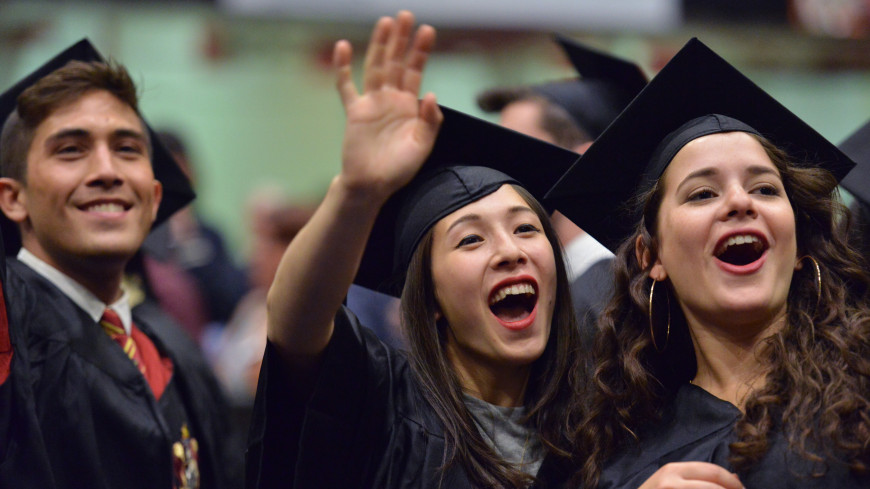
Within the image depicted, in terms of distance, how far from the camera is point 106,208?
3623 millimetres

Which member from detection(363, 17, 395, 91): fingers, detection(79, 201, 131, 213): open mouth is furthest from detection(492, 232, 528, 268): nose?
detection(79, 201, 131, 213): open mouth

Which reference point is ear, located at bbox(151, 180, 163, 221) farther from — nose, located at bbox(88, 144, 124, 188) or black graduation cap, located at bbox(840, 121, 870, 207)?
black graduation cap, located at bbox(840, 121, 870, 207)

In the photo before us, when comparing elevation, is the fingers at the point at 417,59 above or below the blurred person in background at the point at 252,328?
above

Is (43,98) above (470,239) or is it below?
above

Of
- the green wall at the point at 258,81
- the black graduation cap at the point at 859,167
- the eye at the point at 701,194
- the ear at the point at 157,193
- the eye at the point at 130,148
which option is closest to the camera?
the eye at the point at 701,194

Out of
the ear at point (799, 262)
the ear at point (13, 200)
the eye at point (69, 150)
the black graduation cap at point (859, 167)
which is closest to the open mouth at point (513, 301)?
the ear at point (799, 262)

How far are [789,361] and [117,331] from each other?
222 centimetres

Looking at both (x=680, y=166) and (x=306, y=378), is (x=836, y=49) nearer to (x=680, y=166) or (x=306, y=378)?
(x=680, y=166)

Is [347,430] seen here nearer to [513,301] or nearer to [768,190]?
[513,301]

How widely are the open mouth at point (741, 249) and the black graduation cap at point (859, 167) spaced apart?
0.58 m

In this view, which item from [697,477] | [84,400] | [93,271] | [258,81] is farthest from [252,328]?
[258,81]

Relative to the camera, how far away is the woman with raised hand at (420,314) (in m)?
2.40

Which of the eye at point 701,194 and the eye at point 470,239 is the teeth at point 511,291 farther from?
the eye at point 701,194

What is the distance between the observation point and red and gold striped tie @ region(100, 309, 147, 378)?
144 inches
